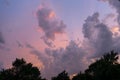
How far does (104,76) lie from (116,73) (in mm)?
3960

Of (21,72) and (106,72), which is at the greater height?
(21,72)

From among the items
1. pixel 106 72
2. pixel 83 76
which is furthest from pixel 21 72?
pixel 106 72

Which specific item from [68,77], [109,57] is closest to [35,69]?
[68,77]

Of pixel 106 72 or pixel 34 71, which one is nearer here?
pixel 106 72

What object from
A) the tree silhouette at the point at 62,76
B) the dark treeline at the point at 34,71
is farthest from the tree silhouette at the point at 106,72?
the tree silhouette at the point at 62,76

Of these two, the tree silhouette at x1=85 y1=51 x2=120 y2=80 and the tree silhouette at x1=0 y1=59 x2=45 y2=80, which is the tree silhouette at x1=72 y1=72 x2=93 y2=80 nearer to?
the tree silhouette at x1=85 y1=51 x2=120 y2=80

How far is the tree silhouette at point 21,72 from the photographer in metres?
117

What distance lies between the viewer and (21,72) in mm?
119125

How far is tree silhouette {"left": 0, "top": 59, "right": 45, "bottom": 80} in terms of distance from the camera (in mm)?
116875

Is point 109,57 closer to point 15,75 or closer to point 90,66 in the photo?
point 90,66

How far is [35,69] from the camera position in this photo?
402 ft

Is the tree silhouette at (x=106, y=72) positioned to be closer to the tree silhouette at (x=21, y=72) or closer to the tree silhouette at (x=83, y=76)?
the tree silhouette at (x=83, y=76)

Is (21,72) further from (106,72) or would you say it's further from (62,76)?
(106,72)

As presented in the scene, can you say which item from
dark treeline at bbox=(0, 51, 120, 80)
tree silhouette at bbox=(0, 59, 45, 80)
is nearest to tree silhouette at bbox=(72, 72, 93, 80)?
dark treeline at bbox=(0, 51, 120, 80)
